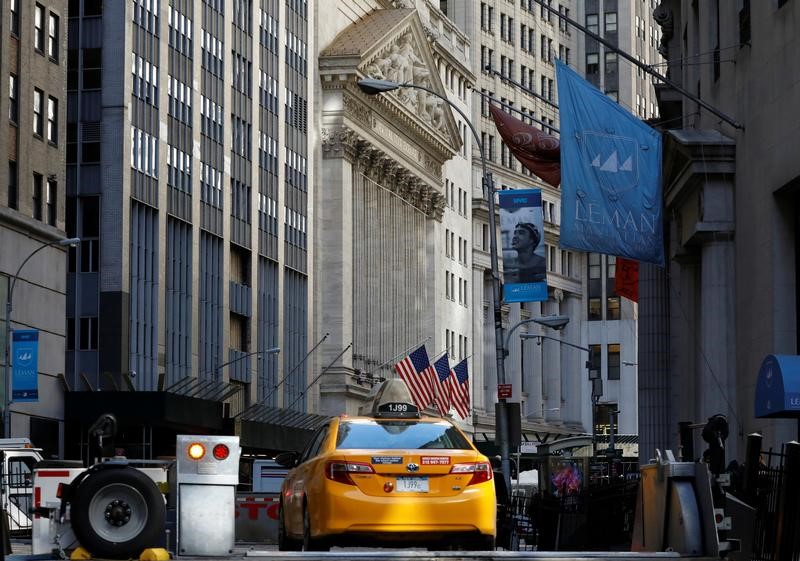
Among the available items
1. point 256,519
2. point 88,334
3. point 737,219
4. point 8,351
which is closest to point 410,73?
point 88,334

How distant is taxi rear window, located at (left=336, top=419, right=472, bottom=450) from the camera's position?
1839 cm

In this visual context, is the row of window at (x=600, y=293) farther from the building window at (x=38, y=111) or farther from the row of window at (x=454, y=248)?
the building window at (x=38, y=111)

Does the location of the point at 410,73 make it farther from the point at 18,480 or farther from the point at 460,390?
the point at 18,480

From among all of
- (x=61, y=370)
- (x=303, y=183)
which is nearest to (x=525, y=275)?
(x=61, y=370)

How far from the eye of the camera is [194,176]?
2985 inches

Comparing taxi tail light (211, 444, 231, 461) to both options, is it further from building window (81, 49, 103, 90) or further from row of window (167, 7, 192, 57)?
row of window (167, 7, 192, 57)

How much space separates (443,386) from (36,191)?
16606 mm

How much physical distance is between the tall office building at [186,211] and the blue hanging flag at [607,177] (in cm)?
3802

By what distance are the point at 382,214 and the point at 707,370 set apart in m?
74.7

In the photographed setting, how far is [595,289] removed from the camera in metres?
153

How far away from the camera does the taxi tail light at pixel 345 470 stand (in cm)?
1773

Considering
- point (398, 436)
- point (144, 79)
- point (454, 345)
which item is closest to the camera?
point (398, 436)

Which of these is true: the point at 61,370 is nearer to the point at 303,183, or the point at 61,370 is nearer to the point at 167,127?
the point at 167,127

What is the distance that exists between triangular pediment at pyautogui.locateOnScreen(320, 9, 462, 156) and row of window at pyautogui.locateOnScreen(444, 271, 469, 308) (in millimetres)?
8973
